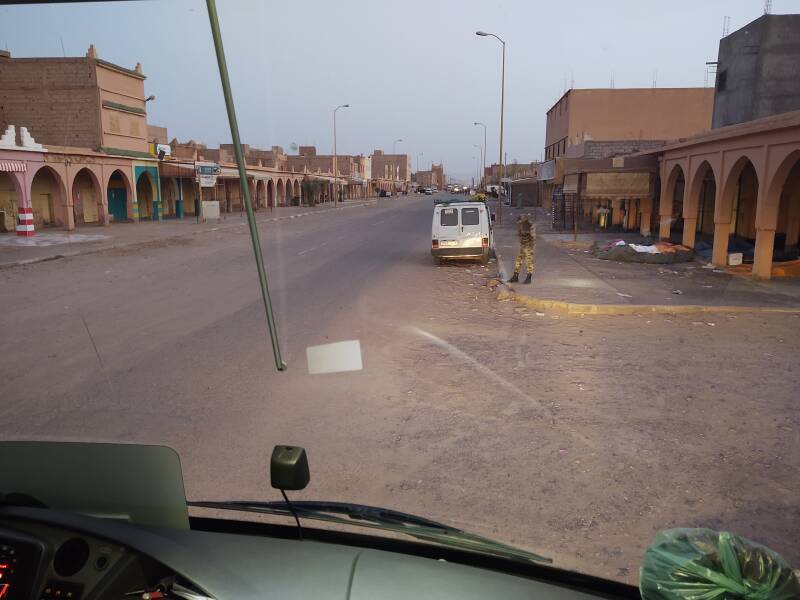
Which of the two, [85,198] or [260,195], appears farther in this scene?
[260,195]

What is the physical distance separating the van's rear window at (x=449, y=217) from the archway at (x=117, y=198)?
976 inches

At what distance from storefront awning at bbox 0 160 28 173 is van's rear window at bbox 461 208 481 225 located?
19.2m

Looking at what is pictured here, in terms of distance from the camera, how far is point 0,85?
20344 mm

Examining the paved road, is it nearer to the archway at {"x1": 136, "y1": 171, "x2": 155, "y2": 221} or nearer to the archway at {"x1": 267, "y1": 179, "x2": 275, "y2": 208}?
the archway at {"x1": 136, "y1": 171, "x2": 155, "y2": 221}

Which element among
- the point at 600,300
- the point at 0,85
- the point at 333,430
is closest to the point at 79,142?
the point at 0,85

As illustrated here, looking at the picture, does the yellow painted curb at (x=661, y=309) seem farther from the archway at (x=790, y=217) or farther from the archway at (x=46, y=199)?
the archway at (x=46, y=199)

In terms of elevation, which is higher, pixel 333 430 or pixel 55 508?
pixel 55 508

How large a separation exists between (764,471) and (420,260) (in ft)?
50.7

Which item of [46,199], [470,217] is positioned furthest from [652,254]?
[46,199]

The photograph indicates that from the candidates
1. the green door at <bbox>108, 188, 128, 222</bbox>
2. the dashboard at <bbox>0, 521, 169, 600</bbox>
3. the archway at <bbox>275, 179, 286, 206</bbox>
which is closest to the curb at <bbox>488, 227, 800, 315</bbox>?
the dashboard at <bbox>0, 521, 169, 600</bbox>

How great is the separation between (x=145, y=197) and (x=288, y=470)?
4258cm

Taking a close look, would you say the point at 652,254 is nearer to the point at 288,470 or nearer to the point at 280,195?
the point at 288,470

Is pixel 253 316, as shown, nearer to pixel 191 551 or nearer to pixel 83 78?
pixel 191 551

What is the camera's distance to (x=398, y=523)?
2232 millimetres
